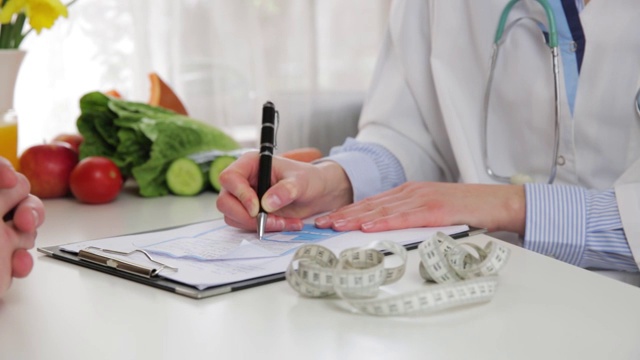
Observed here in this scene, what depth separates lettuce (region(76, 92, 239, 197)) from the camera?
146 centimetres

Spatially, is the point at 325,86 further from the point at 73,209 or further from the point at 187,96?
the point at 73,209

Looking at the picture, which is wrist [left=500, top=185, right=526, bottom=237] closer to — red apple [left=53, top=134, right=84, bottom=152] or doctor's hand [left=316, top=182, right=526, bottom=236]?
doctor's hand [left=316, top=182, right=526, bottom=236]

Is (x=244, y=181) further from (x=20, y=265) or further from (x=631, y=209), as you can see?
(x=631, y=209)

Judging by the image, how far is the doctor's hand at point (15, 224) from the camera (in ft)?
2.37

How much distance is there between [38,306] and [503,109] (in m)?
0.88

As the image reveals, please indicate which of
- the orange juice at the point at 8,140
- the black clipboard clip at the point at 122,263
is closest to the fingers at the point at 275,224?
the black clipboard clip at the point at 122,263

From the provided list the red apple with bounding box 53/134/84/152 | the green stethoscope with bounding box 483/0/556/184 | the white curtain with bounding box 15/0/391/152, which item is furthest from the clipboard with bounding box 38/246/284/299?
the white curtain with bounding box 15/0/391/152

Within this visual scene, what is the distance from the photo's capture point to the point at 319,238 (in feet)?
3.15

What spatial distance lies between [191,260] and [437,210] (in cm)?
35

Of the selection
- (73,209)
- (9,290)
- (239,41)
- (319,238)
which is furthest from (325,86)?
(9,290)

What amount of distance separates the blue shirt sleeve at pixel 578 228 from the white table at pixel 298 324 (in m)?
0.21

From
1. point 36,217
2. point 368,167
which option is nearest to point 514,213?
point 368,167

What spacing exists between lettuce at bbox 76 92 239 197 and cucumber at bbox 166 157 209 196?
0.02 meters

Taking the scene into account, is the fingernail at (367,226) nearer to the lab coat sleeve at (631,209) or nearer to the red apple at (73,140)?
the lab coat sleeve at (631,209)
